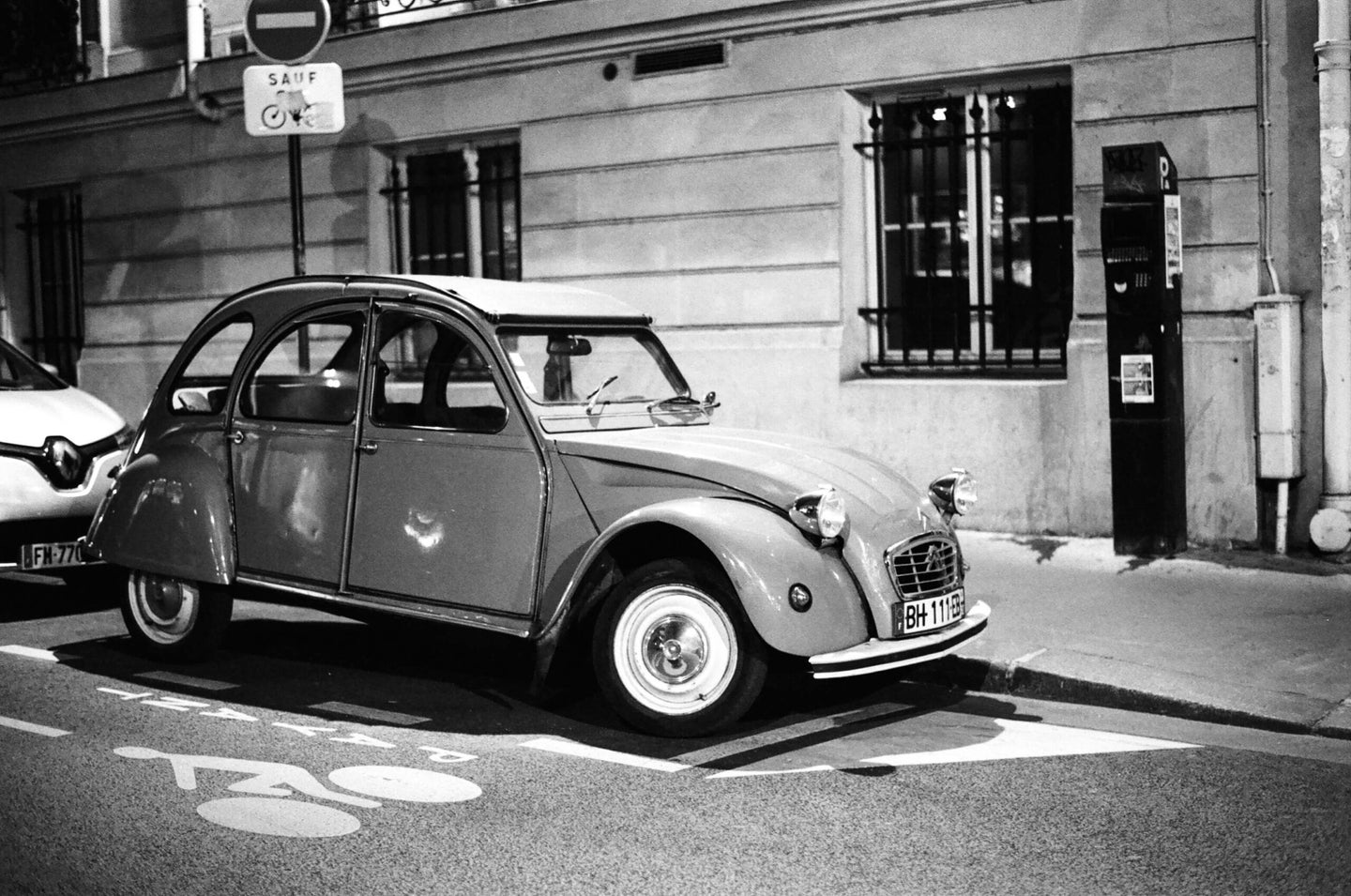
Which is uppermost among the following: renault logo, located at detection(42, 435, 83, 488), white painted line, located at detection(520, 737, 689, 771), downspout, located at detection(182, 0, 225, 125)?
downspout, located at detection(182, 0, 225, 125)

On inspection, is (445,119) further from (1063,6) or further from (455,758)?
(455,758)

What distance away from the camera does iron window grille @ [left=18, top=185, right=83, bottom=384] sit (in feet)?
55.7

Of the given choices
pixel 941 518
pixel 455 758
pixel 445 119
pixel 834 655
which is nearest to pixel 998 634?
pixel 941 518

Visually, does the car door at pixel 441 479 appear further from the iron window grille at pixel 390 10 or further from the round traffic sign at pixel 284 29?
the iron window grille at pixel 390 10

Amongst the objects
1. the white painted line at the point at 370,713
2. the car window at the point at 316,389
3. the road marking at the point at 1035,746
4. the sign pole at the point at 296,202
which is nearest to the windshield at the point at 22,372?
the sign pole at the point at 296,202

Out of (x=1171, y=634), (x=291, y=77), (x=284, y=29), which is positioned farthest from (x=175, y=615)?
(x=1171, y=634)

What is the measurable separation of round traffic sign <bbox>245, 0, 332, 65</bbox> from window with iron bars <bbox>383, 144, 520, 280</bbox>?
3.02m

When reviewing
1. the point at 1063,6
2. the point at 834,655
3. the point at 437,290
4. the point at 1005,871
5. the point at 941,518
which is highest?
the point at 1063,6

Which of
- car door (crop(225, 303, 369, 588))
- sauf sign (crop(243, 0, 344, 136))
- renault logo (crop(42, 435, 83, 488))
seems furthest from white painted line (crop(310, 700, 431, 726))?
sauf sign (crop(243, 0, 344, 136))

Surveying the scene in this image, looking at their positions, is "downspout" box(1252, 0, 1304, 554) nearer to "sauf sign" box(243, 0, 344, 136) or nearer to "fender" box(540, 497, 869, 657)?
"fender" box(540, 497, 869, 657)

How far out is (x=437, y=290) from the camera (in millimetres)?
6863

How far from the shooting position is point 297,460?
7062 mm

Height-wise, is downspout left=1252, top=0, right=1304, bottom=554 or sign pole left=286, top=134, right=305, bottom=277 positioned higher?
sign pole left=286, top=134, right=305, bottom=277

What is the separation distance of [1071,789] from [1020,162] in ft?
21.3
